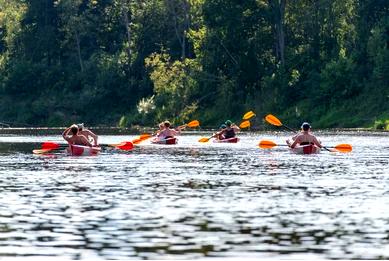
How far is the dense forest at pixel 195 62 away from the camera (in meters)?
96.9

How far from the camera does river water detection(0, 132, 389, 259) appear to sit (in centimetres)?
2127

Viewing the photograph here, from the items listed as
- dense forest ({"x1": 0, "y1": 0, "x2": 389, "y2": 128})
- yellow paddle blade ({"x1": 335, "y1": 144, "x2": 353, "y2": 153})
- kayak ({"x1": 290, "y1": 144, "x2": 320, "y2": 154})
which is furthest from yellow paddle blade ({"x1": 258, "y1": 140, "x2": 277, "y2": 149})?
dense forest ({"x1": 0, "y1": 0, "x2": 389, "y2": 128})

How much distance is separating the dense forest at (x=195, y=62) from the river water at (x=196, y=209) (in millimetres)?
49827

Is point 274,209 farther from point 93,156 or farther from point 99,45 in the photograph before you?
point 99,45

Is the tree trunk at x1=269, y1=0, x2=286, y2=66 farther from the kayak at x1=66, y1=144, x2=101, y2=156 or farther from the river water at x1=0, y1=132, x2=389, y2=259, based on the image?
the river water at x1=0, y1=132, x2=389, y2=259

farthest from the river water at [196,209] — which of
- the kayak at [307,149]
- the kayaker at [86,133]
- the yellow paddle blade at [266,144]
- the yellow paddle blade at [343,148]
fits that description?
the yellow paddle blade at [266,144]

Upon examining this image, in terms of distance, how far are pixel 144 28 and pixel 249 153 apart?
72102 millimetres

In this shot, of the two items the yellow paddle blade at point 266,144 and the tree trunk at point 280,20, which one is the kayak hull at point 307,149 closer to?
the yellow paddle blade at point 266,144

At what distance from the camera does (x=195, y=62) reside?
108m

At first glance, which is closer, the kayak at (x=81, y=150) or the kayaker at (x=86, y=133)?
the kayak at (x=81, y=150)

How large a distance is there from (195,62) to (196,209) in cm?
8112

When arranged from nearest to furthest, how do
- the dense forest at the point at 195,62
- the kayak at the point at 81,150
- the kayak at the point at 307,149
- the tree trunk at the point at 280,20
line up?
the kayak at the point at 81,150, the kayak at the point at 307,149, the dense forest at the point at 195,62, the tree trunk at the point at 280,20

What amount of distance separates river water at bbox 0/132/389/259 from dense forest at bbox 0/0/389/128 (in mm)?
49827

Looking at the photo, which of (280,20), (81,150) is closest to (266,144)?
(81,150)
